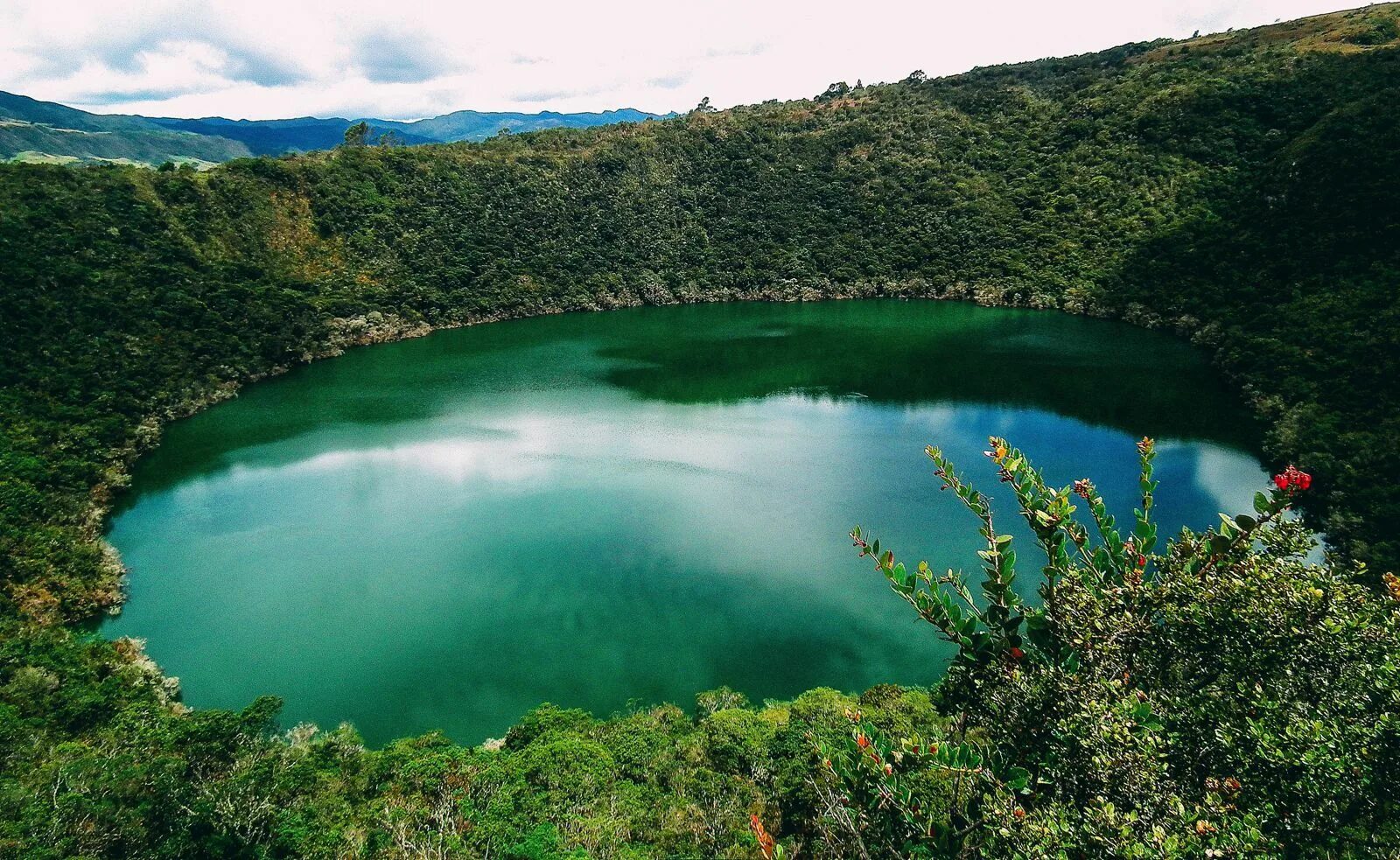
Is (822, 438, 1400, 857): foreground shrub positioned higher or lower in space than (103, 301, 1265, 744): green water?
higher

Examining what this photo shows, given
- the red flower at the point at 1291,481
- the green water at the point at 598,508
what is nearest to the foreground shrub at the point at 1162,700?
the red flower at the point at 1291,481

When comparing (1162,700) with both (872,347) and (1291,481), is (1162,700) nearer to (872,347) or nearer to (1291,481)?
(1291,481)

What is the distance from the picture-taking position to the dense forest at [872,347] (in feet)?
17.7

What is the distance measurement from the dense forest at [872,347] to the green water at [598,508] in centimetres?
233

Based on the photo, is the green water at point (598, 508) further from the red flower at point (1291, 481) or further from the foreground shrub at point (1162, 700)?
the red flower at point (1291, 481)

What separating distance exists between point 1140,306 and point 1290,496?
188ft

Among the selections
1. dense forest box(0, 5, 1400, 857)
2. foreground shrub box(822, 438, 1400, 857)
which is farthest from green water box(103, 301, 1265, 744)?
foreground shrub box(822, 438, 1400, 857)

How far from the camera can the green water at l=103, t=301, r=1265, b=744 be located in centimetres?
2152

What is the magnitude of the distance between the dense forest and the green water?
2.33 meters

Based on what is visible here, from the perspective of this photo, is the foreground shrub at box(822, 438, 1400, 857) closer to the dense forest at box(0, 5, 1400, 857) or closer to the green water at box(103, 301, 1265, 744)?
the dense forest at box(0, 5, 1400, 857)

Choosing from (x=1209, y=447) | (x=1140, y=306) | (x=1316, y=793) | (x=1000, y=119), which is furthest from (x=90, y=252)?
(x=1000, y=119)

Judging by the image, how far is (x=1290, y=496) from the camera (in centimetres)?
490

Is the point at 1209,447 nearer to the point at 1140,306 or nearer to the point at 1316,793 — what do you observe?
the point at 1140,306

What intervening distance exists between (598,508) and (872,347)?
3083cm
